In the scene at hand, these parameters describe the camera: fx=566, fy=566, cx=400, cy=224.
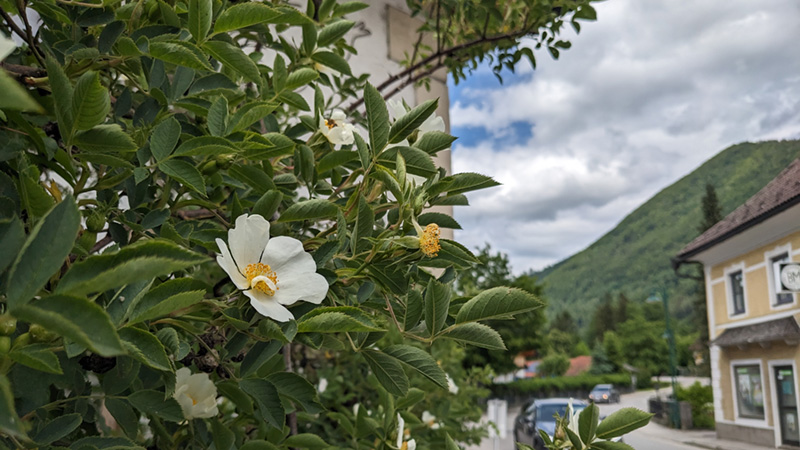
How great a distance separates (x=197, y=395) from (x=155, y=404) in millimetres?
100

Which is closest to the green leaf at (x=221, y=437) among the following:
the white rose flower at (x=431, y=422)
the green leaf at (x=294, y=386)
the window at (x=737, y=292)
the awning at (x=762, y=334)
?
the green leaf at (x=294, y=386)

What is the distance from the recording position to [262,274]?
0.39 m

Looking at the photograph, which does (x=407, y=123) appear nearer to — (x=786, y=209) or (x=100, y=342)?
(x=100, y=342)

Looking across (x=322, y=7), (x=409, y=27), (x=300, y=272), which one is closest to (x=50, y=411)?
(x=300, y=272)

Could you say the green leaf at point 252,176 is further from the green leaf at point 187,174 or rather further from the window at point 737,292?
the window at point 737,292

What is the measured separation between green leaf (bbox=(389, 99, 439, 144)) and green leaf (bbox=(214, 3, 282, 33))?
123 millimetres

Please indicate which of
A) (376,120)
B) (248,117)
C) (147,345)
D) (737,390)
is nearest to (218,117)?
(248,117)

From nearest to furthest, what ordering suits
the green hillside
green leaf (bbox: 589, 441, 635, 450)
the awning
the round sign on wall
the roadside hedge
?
Result: green leaf (bbox: 589, 441, 635, 450) < the round sign on wall < the awning < the roadside hedge < the green hillside

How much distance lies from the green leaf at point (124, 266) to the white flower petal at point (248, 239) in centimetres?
17

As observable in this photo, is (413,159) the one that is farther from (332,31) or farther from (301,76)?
(332,31)

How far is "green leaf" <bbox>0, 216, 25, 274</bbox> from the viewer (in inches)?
8.4

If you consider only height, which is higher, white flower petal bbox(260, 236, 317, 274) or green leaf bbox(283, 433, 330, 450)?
white flower petal bbox(260, 236, 317, 274)

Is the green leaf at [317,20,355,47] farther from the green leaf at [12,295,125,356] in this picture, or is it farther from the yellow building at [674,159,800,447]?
the yellow building at [674,159,800,447]

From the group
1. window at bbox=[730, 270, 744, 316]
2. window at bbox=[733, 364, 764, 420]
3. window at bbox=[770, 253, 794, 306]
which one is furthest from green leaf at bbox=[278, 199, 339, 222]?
window at bbox=[730, 270, 744, 316]
